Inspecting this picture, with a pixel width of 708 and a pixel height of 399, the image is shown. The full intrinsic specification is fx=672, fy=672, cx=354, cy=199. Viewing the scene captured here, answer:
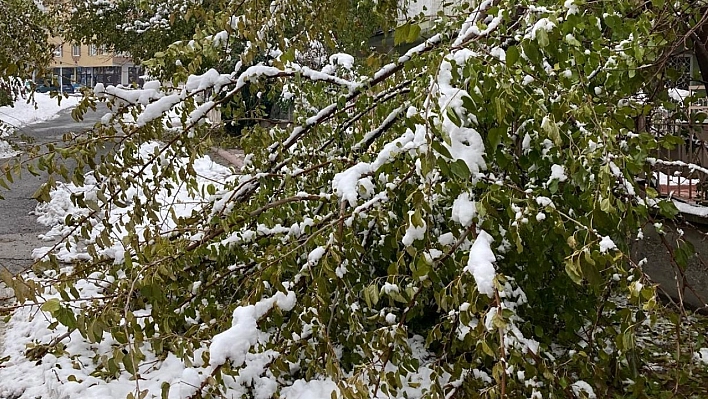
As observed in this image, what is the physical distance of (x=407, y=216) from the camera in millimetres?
2371

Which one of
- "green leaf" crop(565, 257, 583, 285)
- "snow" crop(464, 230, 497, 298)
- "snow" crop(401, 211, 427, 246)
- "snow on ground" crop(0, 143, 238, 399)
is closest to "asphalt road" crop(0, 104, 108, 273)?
"snow on ground" crop(0, 143, 238, 399)

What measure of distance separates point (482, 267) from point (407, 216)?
0.44 meters

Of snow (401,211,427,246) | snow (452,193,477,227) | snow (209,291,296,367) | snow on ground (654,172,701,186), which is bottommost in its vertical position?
snow on ground (654,172,701,186)

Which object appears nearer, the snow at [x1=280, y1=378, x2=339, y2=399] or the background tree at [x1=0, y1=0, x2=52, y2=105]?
the snow at [x1=280, y1=378, x2=339, y2=399]

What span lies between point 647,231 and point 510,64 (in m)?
4.21

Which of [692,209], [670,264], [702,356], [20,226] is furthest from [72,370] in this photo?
[20,226]

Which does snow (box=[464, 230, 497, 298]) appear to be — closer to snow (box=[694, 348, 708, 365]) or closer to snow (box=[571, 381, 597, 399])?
snow (box=[571, 381, 597, 399])

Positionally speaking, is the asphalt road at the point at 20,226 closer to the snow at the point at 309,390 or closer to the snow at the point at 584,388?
the snow at the point at 309,390

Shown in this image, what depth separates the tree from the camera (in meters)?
2.18

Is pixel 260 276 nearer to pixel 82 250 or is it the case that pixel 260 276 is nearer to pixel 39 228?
pixel 82 250

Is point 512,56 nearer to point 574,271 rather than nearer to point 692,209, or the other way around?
point 574,271

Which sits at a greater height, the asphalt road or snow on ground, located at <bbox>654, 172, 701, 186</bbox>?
snow on ground, located at <bbox>654, 172, 701, 186</bbox>

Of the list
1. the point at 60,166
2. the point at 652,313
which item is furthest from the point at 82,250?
the point at 652,313

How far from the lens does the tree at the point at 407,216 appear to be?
2.18m
